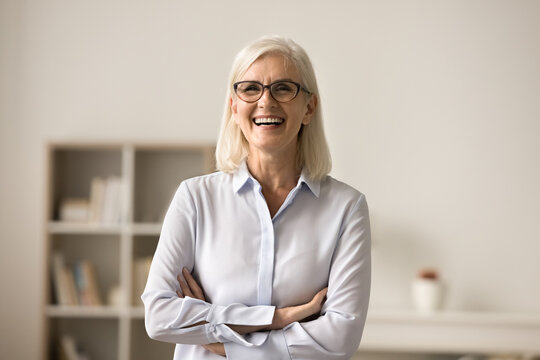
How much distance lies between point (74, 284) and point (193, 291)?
2561 millimetres

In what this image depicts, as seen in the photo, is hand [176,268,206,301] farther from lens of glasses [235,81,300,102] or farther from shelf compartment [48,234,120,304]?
shelf compartment [48,234,120,304]

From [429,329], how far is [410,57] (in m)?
1.66

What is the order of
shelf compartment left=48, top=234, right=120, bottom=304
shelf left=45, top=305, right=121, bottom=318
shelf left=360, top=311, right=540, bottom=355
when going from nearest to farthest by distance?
shelf left=360, top=311, right=540, bottom=355 → shelf left=45, top=305, right=121, bottom=318 → shelf compartment left=48, top=234, right=120, bottom=304

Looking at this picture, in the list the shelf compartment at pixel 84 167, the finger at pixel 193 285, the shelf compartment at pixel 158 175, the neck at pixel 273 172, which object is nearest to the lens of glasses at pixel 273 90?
the neck at pixel 273 172

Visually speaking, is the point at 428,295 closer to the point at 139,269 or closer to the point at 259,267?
the point at 139,269

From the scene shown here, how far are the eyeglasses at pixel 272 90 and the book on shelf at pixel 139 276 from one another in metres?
2.48

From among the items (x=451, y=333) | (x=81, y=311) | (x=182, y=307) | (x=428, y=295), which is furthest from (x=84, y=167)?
(x=182, y=307)

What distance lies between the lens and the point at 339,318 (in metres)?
1.64

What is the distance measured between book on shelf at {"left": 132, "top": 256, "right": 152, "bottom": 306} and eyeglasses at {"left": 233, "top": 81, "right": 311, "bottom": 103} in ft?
8.13

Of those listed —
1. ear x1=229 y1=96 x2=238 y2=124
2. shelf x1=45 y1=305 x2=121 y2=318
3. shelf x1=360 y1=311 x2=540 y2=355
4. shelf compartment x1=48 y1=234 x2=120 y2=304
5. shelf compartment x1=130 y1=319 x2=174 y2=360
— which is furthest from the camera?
shelf compartment x1=48 y1=234 x2=120 y2=304

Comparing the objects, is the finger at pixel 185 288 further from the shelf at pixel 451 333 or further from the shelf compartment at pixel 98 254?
the shelf compartment at pixel 98 254

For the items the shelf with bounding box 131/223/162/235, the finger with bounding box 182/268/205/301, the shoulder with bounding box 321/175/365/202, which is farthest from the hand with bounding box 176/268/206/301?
the shelf with bounding box 131/223/162/235

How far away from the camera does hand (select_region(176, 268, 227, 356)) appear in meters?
1.65

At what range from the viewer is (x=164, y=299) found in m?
1.67
